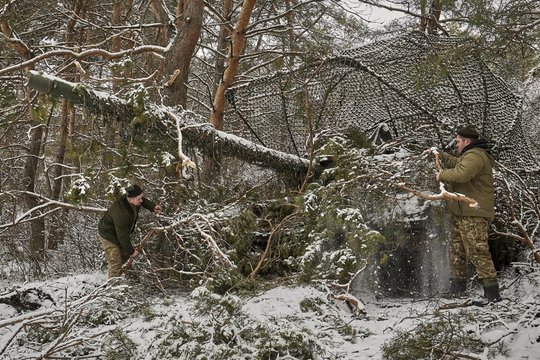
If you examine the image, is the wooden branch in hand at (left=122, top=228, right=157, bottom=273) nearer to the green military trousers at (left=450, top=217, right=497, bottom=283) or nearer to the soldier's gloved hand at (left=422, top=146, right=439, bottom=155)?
the soldier's gloved hand at (left=422, top=146, right=439, bottom=155)

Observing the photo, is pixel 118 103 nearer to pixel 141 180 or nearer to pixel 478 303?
pixel 141 180

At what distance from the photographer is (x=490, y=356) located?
14.0ft

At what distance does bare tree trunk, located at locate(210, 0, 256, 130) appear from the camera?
8.96 m

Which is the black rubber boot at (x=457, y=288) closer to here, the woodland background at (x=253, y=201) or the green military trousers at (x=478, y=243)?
the woodland background at (x=253, y=201)

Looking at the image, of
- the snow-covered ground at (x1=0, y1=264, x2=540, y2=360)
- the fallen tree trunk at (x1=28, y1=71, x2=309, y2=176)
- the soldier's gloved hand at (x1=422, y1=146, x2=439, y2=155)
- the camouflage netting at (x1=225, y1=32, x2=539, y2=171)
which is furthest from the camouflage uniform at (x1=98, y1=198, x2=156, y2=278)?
the soldier's gloved hand at (x1=422, y1=146, x2=439, y2=155)

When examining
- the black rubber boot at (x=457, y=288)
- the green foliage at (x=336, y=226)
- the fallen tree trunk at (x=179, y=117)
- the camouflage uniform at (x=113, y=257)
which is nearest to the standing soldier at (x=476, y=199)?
the black rubber boot at (x=457, y=288)

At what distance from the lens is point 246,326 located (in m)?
4.55

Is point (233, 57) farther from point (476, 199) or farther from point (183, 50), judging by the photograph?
point (476, 199)

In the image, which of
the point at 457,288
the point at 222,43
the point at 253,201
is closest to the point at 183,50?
the point at 253,201

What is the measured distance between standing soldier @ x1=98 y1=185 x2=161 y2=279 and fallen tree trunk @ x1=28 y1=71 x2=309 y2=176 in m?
0.93

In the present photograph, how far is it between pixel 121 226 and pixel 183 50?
3.17 m

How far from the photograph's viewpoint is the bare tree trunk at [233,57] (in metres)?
8.96

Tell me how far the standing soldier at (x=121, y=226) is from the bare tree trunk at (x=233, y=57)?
336 cm

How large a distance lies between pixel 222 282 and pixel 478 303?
2.40m
